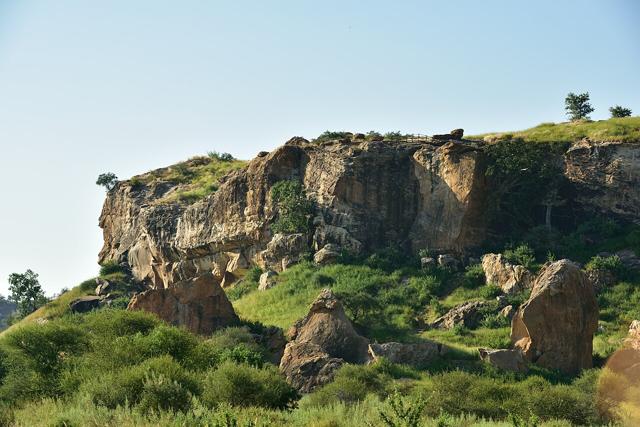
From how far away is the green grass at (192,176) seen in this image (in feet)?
240

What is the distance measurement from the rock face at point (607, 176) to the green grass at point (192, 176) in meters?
29.6

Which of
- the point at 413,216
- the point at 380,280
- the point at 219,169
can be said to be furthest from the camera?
the point at 219,169

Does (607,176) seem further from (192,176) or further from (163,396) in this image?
(192,176)

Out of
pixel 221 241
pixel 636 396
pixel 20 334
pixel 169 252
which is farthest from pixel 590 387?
pixel 169 252

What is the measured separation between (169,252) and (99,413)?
143ft

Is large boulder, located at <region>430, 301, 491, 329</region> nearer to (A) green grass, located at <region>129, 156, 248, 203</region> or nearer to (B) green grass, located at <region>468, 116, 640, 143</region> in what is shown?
(B) green grass, located at <region>468, 116, 640, 143</region>

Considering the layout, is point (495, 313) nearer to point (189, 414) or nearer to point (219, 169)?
point (189, 414)

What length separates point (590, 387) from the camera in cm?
3659

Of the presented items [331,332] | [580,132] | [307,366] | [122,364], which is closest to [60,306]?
[331,332]

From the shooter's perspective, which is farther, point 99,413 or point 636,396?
point 636,396

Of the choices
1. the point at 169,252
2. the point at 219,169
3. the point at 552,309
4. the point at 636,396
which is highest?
the point at 219,169

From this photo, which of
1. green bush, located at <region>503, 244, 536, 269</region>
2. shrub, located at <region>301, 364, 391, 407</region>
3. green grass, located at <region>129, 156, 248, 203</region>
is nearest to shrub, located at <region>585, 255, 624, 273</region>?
green bush, located at <region>503, 244, 536, 269</region>

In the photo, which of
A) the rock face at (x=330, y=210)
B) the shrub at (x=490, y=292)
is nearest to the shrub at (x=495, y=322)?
the shrub at (x=490, y=292)

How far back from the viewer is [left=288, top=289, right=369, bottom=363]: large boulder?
43438mm
